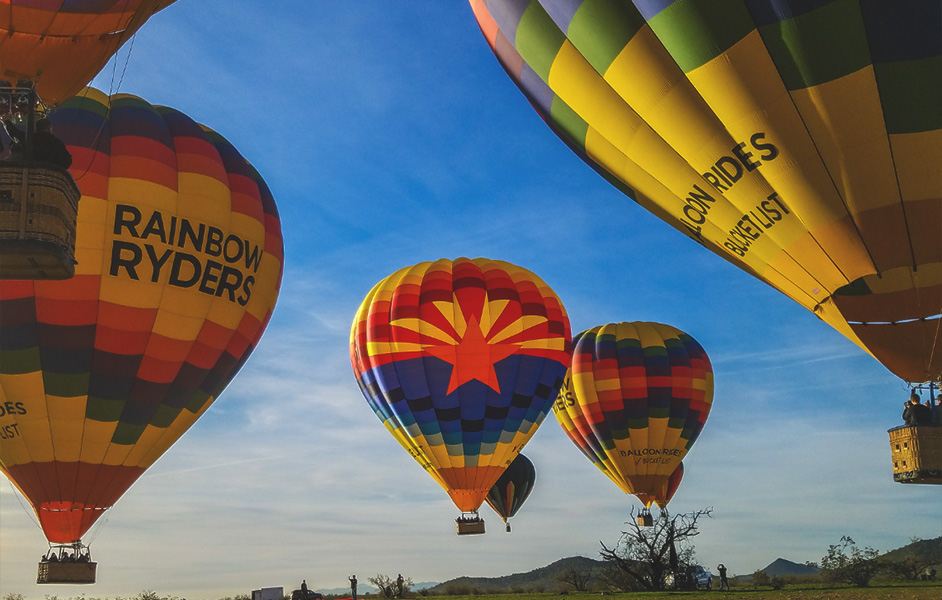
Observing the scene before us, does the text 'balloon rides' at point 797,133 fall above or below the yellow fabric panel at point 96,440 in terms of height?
above

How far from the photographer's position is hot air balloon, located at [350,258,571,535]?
→ 2062 centimetres

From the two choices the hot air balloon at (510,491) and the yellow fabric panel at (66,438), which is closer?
the yellow fabric panel at (66,438)

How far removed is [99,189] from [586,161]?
7294 millimetres

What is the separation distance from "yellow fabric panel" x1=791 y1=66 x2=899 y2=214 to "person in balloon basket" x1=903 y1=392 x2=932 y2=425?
1.99 meters

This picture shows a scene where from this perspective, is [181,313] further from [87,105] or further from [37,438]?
[87,105]

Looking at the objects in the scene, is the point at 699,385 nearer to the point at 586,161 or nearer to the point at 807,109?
the point at 586,161

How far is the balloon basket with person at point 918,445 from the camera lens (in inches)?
324

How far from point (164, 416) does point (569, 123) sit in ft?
26.0

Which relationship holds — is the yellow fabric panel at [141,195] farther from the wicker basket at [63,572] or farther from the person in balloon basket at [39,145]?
the person in balloon basket at [39,145]

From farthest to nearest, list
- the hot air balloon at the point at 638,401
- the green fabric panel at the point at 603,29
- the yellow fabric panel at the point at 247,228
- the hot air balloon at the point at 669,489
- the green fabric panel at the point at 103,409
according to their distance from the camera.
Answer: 1. the hot air balloon at the point at 669,489
2. the hot air balloon at the point at 638,401
3. the yellow fabric panel at the point at 247,228
4. the green fabric panel at the point at 103,409
5. the green fabric panel at the point at 603,29

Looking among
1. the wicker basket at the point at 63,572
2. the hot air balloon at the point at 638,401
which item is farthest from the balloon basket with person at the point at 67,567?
the hot air balloon at the point at 638,401

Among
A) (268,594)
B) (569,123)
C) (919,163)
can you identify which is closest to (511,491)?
(268,594)

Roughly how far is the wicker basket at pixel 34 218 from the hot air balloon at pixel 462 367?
1440cm

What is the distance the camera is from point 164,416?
46.1 ft
